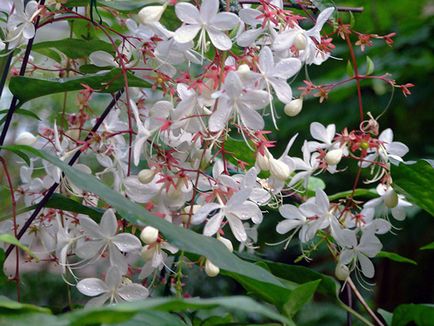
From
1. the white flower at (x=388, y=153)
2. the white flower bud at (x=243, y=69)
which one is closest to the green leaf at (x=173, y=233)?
the white flower bud at (x=243, y=69)

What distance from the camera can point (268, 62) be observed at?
483 mm

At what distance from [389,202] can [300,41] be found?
0.66 feet

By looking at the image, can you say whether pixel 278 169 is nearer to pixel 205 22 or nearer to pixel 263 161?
pixel 263 161

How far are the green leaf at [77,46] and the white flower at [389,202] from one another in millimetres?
302

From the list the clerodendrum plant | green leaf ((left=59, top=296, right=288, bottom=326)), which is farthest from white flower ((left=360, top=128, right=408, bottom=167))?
green leaf ((left=59, top=296, right=288, bottom=326))

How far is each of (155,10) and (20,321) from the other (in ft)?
0.84

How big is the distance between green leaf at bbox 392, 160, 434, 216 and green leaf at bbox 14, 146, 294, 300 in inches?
8.0

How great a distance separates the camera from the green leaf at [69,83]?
0.56 m

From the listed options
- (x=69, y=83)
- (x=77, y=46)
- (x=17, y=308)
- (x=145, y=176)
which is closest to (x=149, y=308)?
(x=17, y=308)

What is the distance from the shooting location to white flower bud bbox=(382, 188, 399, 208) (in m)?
0.63

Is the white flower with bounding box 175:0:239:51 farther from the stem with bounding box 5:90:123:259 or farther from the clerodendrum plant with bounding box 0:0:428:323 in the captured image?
the stem with bounding box 5:90:123:259

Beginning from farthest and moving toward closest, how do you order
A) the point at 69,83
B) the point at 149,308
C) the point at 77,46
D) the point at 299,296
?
the point at 77,46
the point at 69,83
the point at 299,296
the point at 149,308

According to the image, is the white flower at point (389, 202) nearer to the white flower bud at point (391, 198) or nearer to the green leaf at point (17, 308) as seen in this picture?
the white flower bud at point (391, 198)

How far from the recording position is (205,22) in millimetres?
485
